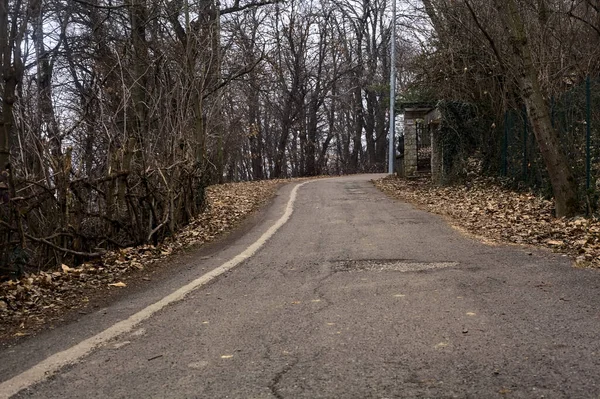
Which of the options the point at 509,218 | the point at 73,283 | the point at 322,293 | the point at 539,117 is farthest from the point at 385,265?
the point at 539,117

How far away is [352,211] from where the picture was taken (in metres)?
13.3

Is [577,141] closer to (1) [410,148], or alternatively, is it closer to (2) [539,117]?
(2) [539,117]

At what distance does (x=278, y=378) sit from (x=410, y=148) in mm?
20704

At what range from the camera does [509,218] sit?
34.7 ft

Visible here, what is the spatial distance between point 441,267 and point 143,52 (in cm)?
1223

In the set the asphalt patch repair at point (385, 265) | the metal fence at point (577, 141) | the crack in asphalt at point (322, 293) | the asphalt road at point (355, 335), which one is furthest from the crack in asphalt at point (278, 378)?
the metal fence at point (577, 141)

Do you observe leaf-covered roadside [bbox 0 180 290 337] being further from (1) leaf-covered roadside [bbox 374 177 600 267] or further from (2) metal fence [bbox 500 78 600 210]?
(2) metal fence [bbox 500 78 600 210]

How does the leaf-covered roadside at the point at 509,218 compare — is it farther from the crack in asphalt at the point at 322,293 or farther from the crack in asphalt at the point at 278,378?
the crack in asphalt at the point at 278,378

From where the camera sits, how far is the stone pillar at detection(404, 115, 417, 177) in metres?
23.3

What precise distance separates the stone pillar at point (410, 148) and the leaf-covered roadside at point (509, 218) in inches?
196

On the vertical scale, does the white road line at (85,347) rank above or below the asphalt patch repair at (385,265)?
above

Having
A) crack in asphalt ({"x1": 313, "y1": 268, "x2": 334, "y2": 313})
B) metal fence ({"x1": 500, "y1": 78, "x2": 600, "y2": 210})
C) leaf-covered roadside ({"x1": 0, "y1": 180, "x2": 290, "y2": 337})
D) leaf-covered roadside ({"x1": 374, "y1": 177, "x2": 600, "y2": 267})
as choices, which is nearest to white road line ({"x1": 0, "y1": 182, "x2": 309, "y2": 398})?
leaf-covered roadside ({"x1": 0, "y1": 180, "x2": 290, "y2": 337})

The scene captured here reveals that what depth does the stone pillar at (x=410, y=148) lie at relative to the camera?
2328 centimetres

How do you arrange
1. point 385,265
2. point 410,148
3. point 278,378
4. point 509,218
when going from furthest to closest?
1. point 410,148
2. point 509,218
3. point 385,265
4. point 278,378
